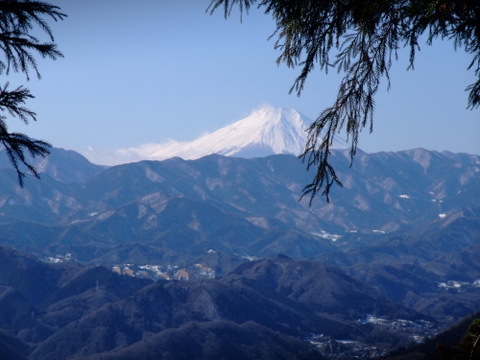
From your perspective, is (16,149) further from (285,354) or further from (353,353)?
(353,353)

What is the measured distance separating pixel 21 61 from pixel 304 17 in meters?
4.66

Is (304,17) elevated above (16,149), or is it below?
above

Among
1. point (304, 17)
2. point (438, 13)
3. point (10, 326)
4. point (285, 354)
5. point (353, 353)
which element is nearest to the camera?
point (438, 13)

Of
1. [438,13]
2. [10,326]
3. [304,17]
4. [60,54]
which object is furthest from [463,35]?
[10,326]

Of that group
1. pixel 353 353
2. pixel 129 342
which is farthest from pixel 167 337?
pixel 353 353

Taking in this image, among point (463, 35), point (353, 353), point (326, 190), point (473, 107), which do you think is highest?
point (463, 35)

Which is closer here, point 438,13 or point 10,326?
point 438,13

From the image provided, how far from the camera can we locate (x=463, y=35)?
11.8m

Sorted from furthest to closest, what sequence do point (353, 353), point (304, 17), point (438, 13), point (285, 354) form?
point (353, 353)
point (285, 354)
point (304, 17)
point (438, 13)

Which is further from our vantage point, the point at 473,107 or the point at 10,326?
the point at 10,326

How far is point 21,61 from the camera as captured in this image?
11.8 metres

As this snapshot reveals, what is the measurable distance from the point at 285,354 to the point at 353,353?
76.2 feet

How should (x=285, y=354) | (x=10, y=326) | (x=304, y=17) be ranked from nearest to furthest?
(x=304, y=17) < (x=285, y=354) < (x=10, y=326)

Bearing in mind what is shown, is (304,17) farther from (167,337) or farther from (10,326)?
(10,326)
